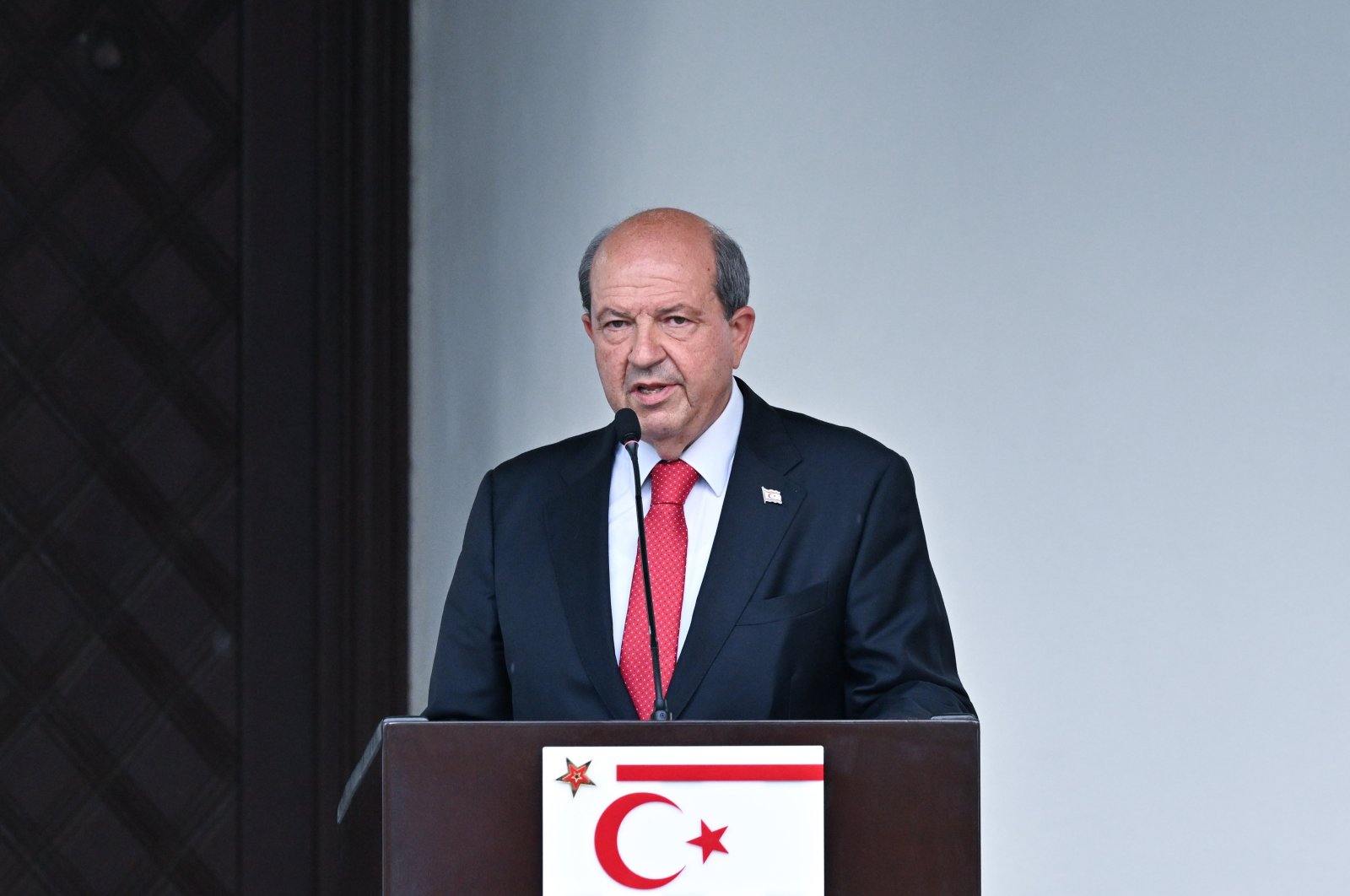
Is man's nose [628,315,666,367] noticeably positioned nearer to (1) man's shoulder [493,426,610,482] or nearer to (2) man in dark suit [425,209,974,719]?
(2) man in dark suit [425,209,974,719]

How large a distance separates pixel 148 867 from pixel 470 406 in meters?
1.13

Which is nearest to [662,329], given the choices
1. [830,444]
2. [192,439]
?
[830,444]

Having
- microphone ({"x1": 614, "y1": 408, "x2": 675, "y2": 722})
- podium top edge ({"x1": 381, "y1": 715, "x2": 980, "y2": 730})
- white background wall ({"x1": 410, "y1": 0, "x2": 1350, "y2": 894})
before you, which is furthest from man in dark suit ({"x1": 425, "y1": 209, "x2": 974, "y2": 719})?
white background wall ({"x1": 410, "y1": 0, "x2": 1350, "y2": 894})

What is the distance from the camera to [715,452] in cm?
198

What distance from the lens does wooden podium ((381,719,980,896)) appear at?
1338 mm

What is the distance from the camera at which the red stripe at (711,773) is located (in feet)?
4.34

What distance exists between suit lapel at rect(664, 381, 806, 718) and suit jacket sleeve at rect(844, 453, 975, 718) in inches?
4.3

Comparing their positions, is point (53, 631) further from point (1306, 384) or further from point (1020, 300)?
point (1306, 384)

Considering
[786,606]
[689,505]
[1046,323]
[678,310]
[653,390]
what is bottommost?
[786,606]

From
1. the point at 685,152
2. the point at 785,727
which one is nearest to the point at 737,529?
the point at 785,727

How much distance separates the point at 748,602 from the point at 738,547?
2.6 inches

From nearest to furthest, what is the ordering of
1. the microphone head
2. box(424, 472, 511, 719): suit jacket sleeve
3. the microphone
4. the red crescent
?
the red crescent < the microphone < the microphone head < box(424, 472, 511, 719): suit jacket sleeve

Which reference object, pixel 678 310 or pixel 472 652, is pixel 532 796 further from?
pixel 678 310

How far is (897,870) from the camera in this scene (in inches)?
53.4
